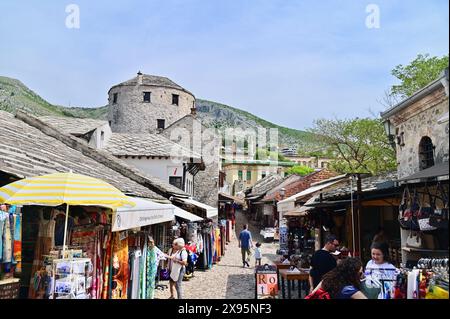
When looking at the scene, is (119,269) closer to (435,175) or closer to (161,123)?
(435,175)

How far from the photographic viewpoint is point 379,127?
26.4 meters

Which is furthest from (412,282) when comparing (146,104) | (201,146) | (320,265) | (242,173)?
(242,173)

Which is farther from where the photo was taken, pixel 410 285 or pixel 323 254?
pixel 323 254

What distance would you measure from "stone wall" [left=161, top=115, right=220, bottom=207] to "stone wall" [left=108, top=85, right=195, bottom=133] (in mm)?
14215

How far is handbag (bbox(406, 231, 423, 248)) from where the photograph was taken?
8.38 meters

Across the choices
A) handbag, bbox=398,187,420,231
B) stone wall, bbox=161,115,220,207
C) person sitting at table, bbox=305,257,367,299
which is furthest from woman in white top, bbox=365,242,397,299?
A: stone wall, bbox=161,115,220,207

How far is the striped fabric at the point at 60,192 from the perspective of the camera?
14.9 feet

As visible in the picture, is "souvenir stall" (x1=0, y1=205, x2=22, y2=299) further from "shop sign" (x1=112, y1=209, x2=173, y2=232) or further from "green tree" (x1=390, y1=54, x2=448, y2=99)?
"green tree" (x1=390, y1=54, x2=448, y2=99)

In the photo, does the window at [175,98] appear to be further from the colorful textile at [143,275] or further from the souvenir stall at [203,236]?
the colorful textile at [143,275]

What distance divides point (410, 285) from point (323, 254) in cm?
241

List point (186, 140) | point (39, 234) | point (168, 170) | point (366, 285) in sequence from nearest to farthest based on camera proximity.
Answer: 1. point (366, 285)
2. point (39, 234)
3. point (168, 170)
4. point (186, 140)

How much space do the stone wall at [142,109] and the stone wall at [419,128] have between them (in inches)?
1284
